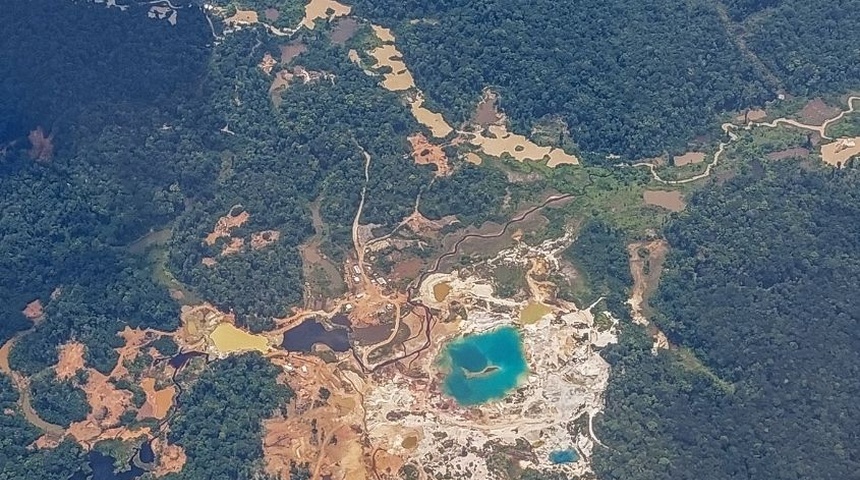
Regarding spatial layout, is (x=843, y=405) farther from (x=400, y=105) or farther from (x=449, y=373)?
(x=400, y=105)

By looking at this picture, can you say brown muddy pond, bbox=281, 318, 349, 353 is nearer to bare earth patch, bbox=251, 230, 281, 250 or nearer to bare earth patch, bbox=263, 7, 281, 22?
bare earth patch, bbox=251, 230, 281, 250

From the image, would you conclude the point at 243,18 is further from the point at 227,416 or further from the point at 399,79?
the point at 227,416

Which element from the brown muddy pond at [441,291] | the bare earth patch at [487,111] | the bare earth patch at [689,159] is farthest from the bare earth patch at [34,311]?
the bare earth patch at [689,159]

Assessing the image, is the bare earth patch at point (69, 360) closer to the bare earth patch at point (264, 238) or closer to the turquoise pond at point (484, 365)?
the bare earth patch at point (264, 238)

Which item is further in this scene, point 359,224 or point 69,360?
point 359,224

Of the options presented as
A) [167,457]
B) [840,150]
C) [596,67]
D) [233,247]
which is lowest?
[167,457]

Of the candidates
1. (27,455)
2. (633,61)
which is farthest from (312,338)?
(633,61)
